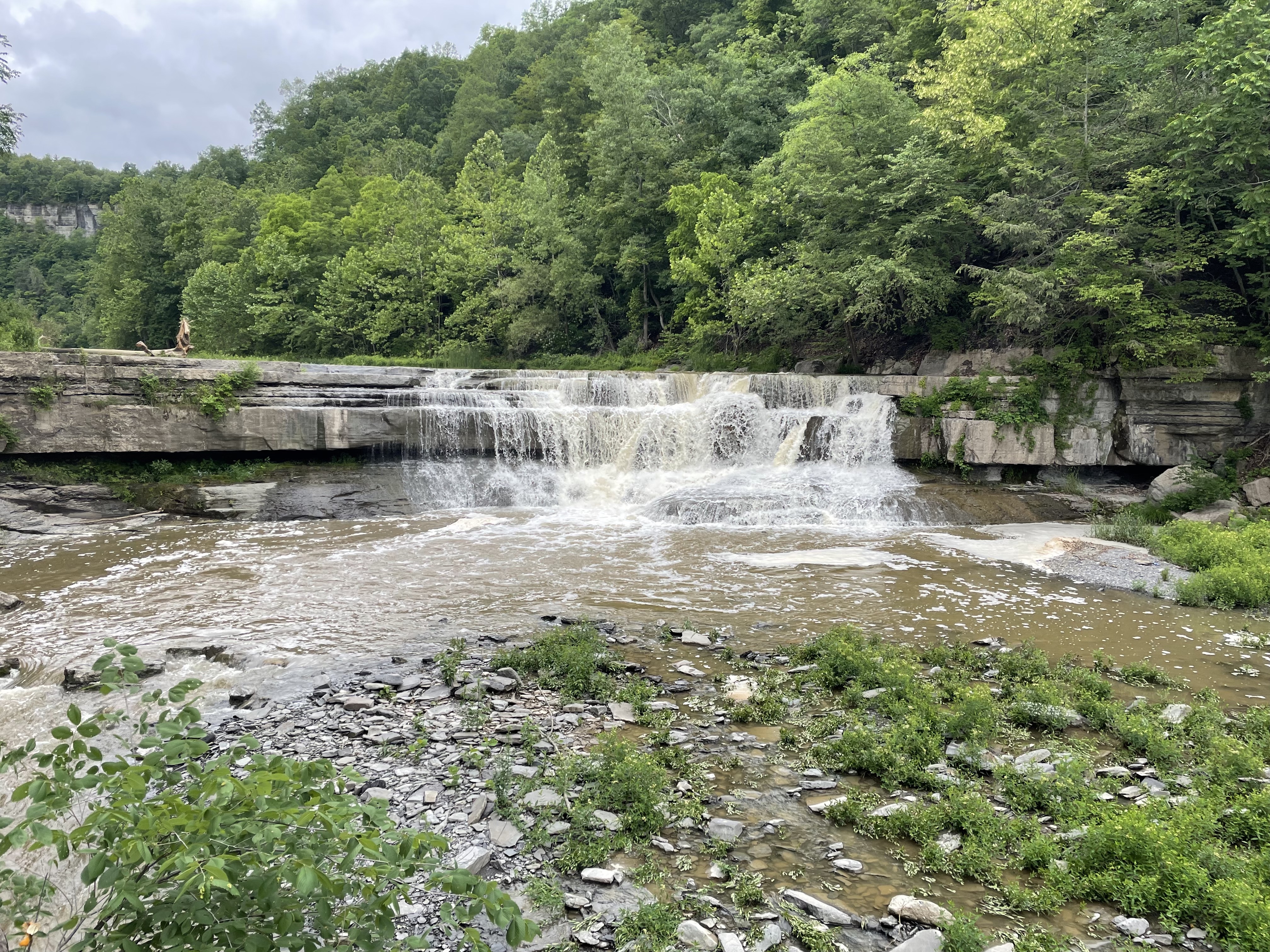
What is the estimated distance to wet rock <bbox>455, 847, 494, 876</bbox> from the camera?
3148 millimetres

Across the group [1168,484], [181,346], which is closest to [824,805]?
[1168,484]

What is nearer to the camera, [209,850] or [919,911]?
[209,850]

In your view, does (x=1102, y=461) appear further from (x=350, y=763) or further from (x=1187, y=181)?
(x=350, y=763)

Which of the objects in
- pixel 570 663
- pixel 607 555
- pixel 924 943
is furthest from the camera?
pixel 607 555

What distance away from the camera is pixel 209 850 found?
173 cm

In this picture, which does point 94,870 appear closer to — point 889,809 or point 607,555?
point 889,809

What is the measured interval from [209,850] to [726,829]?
264cm

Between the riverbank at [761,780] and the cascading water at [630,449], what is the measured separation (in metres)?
7.88

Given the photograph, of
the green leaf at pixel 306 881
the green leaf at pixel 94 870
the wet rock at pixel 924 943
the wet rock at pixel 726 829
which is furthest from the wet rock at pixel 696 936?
the green leaf at pixel 94 870

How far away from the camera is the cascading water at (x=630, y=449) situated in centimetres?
1391

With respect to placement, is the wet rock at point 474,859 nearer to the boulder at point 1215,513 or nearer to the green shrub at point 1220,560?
the green shrub at point 1220,560

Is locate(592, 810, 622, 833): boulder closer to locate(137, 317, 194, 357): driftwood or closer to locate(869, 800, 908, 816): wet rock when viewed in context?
locate(869, 800, 908, 816): wet rock

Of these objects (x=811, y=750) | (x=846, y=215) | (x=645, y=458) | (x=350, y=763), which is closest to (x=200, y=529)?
(x=645, y=458)

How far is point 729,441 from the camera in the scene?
48.5ft
